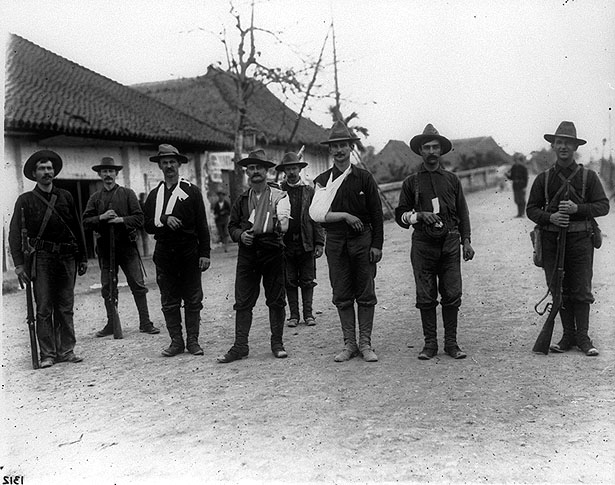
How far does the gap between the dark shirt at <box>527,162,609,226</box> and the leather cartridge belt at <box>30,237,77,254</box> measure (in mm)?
3881

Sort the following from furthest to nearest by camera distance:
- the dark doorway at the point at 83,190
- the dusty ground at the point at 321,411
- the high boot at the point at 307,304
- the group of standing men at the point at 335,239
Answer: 1. the dark doorway at the point at 83,190
2. the high boot at the point at 307,304
3. the group of standing men at the point at 335,239
4. the dusty ground at the point at 321,411

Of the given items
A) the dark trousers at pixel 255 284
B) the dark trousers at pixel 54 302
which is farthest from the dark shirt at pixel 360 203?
the dark trousers at pixel 54 302

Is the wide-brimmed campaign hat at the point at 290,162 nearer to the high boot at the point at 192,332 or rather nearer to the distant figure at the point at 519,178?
the high boot at the point at 192,332

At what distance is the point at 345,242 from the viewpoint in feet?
17.1

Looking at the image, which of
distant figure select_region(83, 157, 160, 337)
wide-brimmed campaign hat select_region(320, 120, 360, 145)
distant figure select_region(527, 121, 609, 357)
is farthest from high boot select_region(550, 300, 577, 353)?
distant figure select_region(83, 157, 160, 337)

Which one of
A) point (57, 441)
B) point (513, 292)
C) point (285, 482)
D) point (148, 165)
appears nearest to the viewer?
point (285, 482)

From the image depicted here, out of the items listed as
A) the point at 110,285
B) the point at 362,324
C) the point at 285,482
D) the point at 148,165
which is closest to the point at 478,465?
the point at 285,482

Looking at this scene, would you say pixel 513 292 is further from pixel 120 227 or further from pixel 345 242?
pixel 120 227

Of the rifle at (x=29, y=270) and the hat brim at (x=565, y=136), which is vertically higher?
the hat brim at (x=565, y=136)

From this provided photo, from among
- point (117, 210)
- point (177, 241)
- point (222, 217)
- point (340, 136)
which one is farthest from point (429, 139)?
point (222, 217)

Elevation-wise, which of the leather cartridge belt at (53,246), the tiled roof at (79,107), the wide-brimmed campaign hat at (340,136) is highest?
the tiled roof at (79,107)

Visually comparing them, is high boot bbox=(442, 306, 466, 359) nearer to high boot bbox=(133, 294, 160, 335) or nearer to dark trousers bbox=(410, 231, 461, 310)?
dark trousers bbox=(410, 231, 461, 310)

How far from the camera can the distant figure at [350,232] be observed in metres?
5.16

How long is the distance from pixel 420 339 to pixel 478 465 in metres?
2.67
